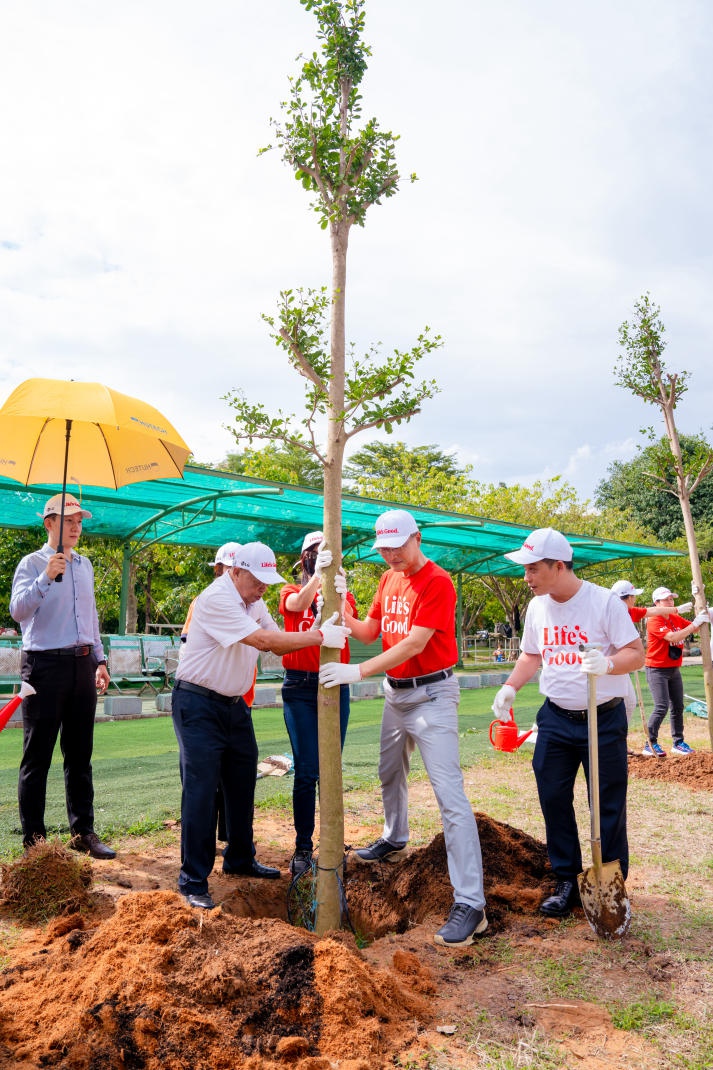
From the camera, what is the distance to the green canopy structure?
12172 millimetres

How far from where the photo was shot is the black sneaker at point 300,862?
4355 millimetres

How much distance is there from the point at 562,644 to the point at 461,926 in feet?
4.74

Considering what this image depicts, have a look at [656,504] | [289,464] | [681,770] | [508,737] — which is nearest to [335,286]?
[508,737]

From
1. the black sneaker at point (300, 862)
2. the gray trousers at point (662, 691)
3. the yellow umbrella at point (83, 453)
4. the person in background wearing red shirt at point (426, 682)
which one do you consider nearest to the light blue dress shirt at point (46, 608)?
the yellow umbrella at point (83, 453)

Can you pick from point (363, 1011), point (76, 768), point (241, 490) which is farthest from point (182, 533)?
point (363, 1011)

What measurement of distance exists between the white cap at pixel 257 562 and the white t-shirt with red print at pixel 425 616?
23.5 inches

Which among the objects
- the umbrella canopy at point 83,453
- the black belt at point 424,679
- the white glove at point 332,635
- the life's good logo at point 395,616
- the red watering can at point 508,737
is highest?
the umbrella canopy at point 83,453

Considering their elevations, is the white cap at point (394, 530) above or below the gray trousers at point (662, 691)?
above

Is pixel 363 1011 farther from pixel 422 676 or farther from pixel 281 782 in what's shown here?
pixel 281 782

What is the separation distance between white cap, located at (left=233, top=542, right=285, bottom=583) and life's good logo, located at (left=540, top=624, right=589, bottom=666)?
57.4 inches

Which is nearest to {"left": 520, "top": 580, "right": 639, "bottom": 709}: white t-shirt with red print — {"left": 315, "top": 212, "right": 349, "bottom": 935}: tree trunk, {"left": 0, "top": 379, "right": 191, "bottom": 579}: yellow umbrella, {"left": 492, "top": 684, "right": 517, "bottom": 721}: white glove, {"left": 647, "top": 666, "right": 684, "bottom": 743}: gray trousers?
{"left": 492, "top": 684, "right": 517, "bottom": 721}: white glove

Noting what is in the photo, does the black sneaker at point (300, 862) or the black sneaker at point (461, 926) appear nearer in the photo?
the black sneaker at point (461, 926)

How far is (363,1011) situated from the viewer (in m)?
2.76

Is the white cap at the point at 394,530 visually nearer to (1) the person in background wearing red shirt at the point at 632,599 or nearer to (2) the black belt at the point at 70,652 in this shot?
(2) the black belt at the point at 70,652
